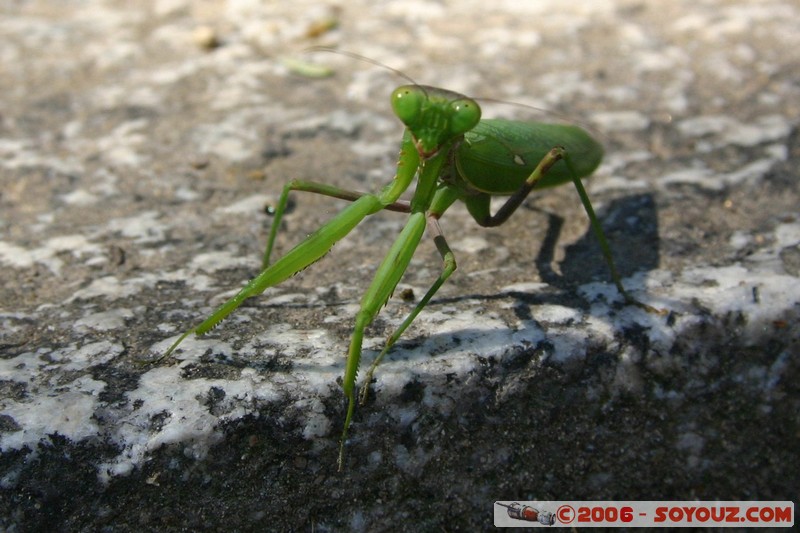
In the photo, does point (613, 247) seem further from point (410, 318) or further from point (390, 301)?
point (410, 318)

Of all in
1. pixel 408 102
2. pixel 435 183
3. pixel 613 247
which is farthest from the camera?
pixel 613 247

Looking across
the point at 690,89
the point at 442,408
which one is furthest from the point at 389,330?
the point at 690,89

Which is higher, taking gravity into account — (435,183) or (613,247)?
(435,183)

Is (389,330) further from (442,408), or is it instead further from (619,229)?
(619,229)

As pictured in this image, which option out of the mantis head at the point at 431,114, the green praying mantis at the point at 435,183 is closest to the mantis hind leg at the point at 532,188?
the green praying mantis at the point at 435,183

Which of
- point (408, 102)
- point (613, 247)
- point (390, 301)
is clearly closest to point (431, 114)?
point (408, 102)

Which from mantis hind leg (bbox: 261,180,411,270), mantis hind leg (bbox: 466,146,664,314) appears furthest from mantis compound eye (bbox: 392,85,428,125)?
mantis hind leg (bbox: 466,146,664,314)

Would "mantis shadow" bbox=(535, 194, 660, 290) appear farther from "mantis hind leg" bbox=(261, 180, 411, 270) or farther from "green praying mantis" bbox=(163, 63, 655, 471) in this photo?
"mantis hind leg" bbox=(261, 180, 411, 270)
